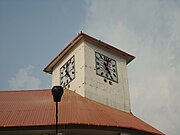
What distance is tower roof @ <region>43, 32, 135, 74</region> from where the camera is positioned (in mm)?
20208

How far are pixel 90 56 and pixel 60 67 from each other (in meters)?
3.02

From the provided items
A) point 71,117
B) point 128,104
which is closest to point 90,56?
point 128,104

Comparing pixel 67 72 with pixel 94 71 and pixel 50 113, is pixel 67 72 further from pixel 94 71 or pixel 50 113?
pixel 50 113

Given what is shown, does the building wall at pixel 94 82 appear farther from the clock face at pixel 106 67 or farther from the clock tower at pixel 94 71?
the clock face at pixel 106 67

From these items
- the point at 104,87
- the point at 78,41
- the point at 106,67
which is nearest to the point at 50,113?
the point at 104,87

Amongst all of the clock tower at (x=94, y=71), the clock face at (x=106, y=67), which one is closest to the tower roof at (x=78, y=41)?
the clock tower at (x=94, y=71)

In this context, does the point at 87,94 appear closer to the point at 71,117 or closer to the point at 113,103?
the point at 113,103

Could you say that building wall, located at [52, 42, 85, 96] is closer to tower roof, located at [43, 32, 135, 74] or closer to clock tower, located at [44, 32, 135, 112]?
clock tower, located at [44, 32, 135, 112]

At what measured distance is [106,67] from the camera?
67.2 feet

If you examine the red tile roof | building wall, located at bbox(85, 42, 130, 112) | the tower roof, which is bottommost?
the red tile roof

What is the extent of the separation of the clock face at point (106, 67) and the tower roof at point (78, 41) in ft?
2.46

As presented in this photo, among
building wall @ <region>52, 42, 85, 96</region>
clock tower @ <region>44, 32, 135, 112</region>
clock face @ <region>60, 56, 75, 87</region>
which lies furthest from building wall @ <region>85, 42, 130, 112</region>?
clock face @ <region>60, 56, 75, 87</region>

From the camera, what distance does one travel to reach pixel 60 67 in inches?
867

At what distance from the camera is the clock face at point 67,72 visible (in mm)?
20384
